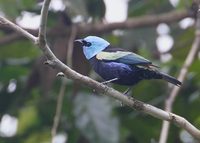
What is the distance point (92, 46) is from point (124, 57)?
21cm

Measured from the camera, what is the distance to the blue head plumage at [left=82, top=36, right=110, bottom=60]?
3.16 metres

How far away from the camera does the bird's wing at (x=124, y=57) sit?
3033 millimetres

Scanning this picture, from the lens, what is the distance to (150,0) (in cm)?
545

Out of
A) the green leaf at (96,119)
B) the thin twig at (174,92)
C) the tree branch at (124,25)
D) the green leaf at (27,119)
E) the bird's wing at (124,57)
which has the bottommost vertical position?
the green leaf at (27,119)

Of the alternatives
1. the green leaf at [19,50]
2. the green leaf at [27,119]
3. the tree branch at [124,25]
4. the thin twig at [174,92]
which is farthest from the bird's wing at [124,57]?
the green leaf at [19,50]

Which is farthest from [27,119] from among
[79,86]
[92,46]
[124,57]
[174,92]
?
[124,57]

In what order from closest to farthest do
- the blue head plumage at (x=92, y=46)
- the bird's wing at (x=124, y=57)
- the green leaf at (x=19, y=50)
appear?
the bird's wing at (x=124, y=57), the blue head plumage at (x=92, y=46), the green leaf at (x=19, y=50)

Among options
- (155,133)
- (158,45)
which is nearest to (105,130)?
(155,133)

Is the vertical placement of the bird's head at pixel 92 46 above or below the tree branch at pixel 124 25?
below

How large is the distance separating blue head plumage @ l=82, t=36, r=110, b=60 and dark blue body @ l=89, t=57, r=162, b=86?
100 millimetres

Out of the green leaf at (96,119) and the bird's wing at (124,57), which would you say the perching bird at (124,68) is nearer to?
the bird's wing at (124,57)

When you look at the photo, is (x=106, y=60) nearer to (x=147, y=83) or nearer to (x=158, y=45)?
(x=147, y=83)

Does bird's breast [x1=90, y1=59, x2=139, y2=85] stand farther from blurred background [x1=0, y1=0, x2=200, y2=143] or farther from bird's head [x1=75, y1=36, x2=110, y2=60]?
blurred background [x1=0, y1=0, x2=200, y2=143]

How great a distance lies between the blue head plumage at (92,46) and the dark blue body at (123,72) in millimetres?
100
